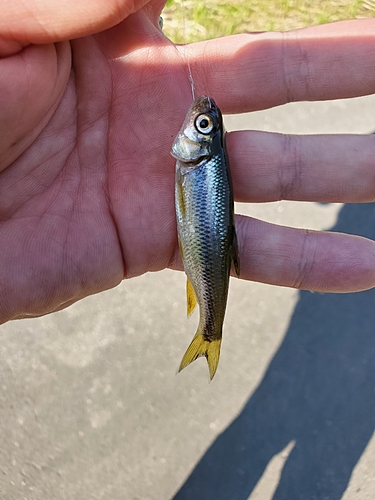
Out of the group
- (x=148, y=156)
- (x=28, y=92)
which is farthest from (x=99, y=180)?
(x=28, y=92)

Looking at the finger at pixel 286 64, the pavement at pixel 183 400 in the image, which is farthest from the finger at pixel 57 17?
the pavement at pixel 183 400

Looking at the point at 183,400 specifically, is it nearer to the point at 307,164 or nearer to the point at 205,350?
the point at 205,350

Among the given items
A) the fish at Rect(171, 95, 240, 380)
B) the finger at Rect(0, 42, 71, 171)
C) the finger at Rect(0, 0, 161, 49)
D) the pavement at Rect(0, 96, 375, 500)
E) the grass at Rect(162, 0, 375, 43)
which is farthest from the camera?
the grass at Rect(162, 0, 375, 43)

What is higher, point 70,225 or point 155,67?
point 155,67

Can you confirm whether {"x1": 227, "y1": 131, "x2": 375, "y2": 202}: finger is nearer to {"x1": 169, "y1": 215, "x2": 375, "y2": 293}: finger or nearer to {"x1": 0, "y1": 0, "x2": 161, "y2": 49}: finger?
{"x1": 169, "y1": 215, "x2": 375, "y2": 293}: finger

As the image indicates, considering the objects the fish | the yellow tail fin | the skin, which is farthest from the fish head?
the yellow tail fin

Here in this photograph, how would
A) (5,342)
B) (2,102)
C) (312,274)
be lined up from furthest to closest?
(5,342) → (312,274) → (2,102)

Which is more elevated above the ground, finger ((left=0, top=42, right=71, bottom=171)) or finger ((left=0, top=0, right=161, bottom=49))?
finger ((left=0, top=0, right=161, bottom=49))

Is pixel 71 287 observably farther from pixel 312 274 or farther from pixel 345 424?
pixel 345 424

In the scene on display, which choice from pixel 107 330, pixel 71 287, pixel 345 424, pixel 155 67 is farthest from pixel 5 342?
pixel 345 424
